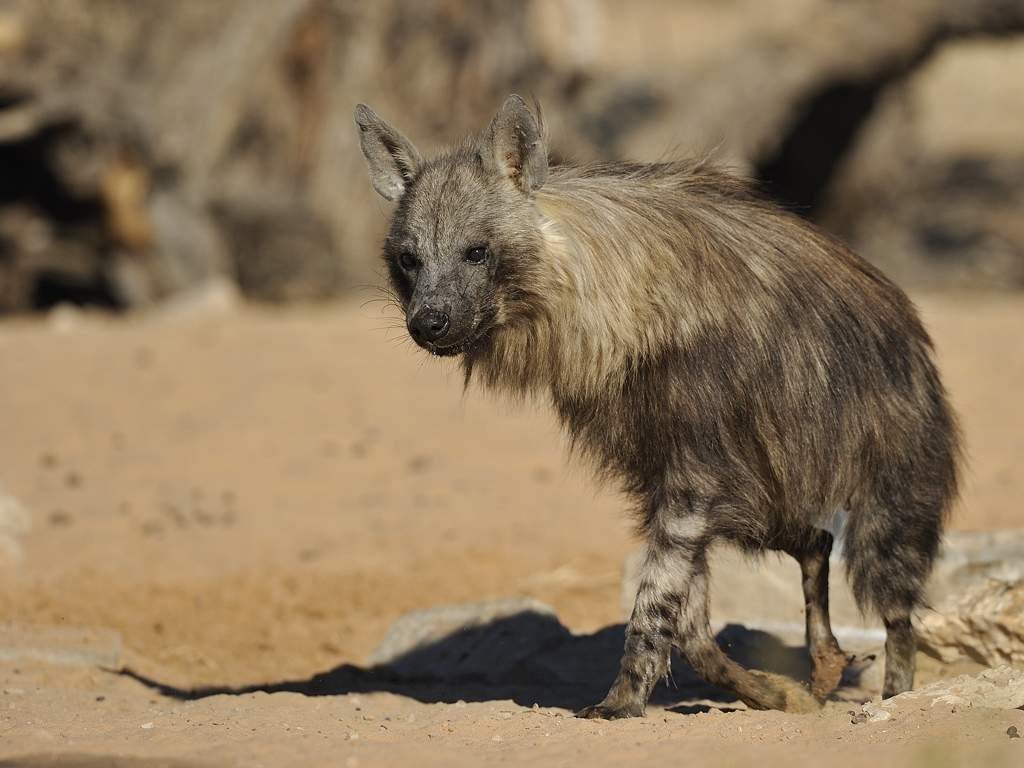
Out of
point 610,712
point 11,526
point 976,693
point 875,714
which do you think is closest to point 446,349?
point 610,712

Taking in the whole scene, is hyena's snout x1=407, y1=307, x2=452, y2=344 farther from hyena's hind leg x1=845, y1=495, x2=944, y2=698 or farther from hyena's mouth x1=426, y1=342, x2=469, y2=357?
hyena's hind leg x1=845, y1=495, x2=944, y2=698

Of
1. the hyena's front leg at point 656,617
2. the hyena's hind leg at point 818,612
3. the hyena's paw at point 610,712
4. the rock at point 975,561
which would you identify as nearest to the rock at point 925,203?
the rock at point 975,561

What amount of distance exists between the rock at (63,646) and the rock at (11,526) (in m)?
1.22

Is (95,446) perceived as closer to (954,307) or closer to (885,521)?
(885,521)

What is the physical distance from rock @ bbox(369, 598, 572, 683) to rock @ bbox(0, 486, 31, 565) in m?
2.21

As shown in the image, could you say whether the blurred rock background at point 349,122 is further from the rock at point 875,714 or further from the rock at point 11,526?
the rock at point 875,714

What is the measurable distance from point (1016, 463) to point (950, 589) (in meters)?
3.37

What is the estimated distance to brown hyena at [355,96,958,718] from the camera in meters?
4.76

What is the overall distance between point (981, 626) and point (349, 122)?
868 cm

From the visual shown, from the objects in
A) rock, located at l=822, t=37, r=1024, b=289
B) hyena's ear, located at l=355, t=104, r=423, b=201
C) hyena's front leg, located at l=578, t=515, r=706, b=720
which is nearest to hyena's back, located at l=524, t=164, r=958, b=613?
hyena's front leg, located at l=578, t=515, r=706, b=720

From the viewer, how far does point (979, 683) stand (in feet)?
14.7

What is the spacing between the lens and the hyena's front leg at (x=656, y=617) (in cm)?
474

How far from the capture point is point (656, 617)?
4.74 m

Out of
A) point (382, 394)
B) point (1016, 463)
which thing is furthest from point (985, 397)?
point (382, 394)
